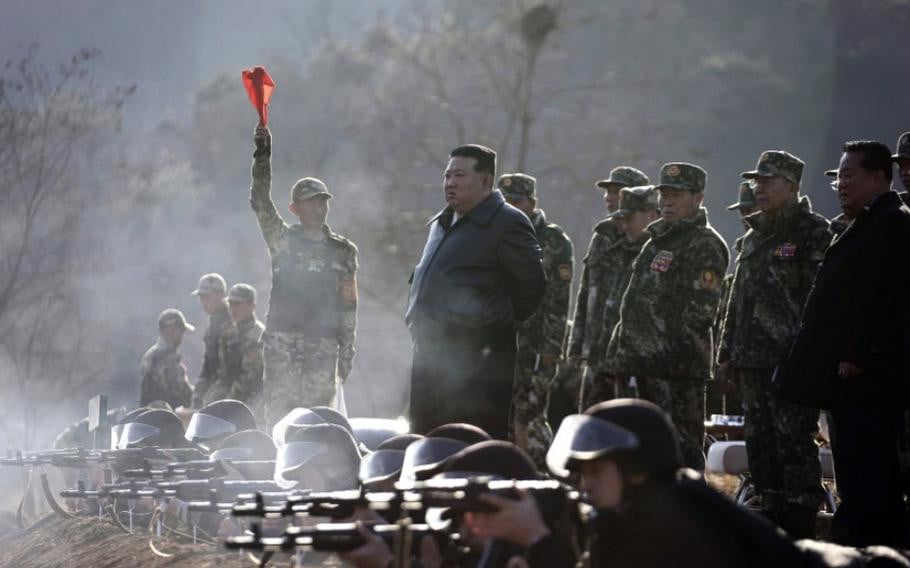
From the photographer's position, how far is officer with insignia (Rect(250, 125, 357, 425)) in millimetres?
12836

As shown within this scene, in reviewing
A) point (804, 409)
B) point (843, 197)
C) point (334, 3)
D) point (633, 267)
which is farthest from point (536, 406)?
point (334, 3)

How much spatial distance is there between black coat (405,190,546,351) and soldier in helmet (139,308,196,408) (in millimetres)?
9919

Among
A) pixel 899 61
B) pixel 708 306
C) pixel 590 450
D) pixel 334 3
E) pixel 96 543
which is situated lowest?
pixel 96 543

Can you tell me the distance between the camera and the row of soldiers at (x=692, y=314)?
9.84 meters

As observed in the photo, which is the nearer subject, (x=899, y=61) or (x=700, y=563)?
(x=700, y=563)

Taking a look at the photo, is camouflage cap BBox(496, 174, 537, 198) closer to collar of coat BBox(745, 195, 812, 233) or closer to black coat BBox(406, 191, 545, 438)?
collar of coat BBox(745, 195, 812, 233)

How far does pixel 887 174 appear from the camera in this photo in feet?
27.7

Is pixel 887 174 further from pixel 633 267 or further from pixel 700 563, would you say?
pixel 700 563

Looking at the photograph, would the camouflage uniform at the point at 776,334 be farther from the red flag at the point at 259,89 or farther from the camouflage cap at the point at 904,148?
the red flag at the point at 259,89

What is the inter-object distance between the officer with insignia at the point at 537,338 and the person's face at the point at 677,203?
1.80m

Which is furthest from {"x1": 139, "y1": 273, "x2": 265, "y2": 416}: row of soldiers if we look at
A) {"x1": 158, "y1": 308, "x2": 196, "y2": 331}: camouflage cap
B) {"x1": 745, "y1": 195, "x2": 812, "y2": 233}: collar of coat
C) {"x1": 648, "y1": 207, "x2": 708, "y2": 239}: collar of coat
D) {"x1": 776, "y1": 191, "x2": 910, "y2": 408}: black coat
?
{"x1": 776, "y1": 191, "x2": 910, "y2": 408}: black coat

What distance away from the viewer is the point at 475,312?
9180mm

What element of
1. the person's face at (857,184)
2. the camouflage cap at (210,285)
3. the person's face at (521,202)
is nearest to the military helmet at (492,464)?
the person's face at (857,184)

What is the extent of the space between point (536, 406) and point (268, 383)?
2274 mm
